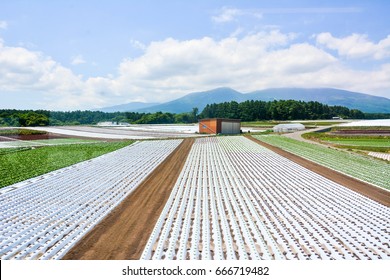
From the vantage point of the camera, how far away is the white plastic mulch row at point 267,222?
855cm

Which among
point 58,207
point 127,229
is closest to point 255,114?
point 58,207

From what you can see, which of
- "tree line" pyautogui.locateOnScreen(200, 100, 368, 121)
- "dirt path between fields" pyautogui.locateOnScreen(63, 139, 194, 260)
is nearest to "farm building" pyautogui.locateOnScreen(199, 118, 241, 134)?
"dirt path between fields" pyautogui.locateOnScreen(63, 139, 194, 260)

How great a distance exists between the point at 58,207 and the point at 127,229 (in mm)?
4372

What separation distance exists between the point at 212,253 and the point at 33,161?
71.7 feet

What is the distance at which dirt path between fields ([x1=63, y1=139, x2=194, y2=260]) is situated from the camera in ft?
27.3

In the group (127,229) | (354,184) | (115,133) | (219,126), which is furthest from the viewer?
(115,133)

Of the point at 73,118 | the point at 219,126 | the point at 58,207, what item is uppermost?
the point at 73,118

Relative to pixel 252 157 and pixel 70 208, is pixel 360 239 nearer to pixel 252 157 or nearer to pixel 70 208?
pixel 70 208

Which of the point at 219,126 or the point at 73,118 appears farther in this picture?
the point at 73,118

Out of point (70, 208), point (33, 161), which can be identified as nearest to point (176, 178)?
point (70, 208)

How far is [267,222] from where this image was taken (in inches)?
428

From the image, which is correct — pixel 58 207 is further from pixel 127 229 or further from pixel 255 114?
pixel 255 114

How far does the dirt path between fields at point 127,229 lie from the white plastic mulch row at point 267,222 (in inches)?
15.9

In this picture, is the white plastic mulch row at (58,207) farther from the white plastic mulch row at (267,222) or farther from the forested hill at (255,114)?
the forested hill at (255,114)
